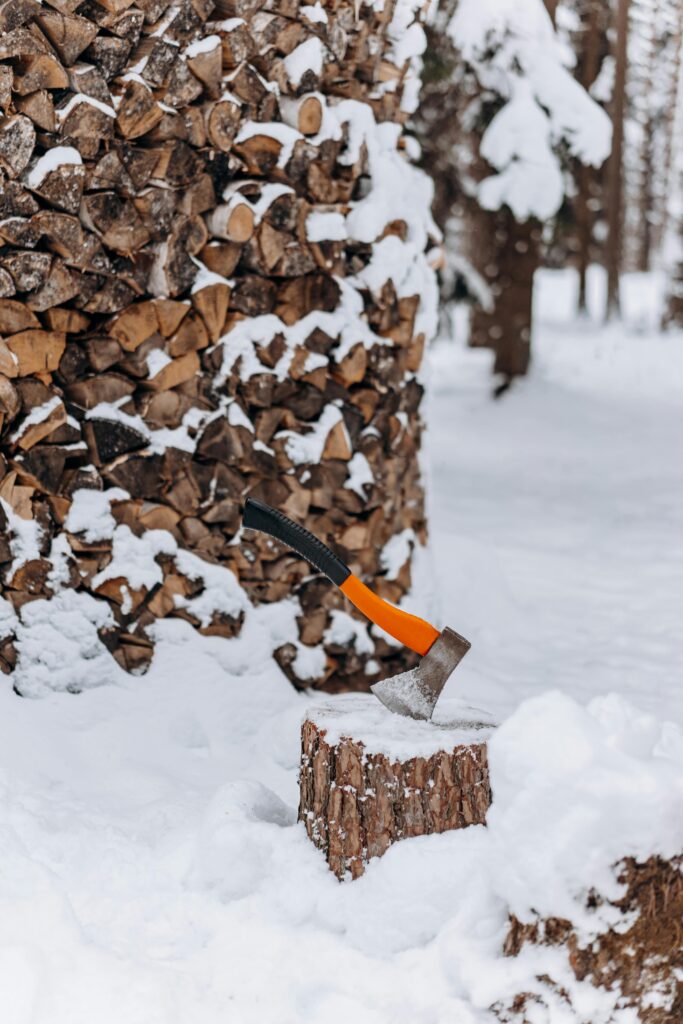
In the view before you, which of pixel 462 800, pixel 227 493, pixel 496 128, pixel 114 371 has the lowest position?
pixel 462 800

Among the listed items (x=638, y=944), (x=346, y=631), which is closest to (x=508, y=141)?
(x=346, y=631)

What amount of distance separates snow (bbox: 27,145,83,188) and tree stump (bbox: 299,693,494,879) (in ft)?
6.26

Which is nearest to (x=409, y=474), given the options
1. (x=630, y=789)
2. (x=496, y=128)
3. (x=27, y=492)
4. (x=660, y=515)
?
(x=27, y=492)

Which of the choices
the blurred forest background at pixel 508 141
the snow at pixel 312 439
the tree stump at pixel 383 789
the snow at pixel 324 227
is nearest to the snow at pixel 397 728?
the tree stump at pixel 383 789

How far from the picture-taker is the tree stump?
262 centimetres

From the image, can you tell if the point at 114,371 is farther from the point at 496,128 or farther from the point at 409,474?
the point at 496,128

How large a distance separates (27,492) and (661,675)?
2699 mm

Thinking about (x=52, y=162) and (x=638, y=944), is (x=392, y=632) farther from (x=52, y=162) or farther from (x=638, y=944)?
(x=52, y=162)

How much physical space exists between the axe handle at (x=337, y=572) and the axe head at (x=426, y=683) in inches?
2.2

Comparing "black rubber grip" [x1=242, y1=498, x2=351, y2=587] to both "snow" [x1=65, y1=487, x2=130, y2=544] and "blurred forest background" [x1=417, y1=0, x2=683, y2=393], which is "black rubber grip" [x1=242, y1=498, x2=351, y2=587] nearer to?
"snow" [x1=65, y1=487, x2=130, y2=544]

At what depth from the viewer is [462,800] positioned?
2.67 m

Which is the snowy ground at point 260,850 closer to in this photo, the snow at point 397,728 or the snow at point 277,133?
the snow at point 397,728

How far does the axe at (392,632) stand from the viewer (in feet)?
9.45

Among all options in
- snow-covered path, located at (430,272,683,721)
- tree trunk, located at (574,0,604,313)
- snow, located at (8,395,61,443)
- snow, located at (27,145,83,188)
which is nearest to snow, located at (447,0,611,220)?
snow-covered path, located at (430,272,683,721)
